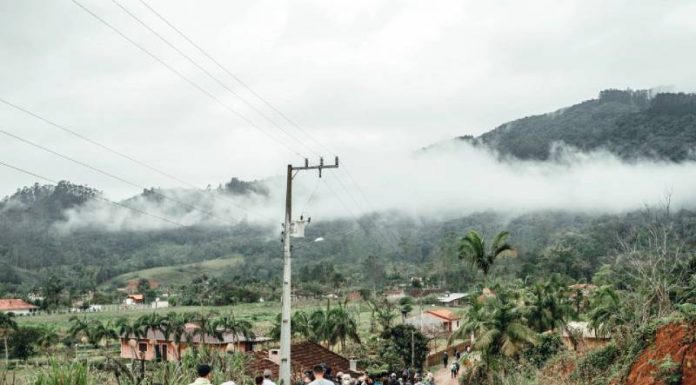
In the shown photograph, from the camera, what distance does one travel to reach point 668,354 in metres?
10.3

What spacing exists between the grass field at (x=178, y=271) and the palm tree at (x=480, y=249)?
120891 mm

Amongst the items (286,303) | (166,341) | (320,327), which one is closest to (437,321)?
(320,327)

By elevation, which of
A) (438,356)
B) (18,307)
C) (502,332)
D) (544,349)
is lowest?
(18,307)

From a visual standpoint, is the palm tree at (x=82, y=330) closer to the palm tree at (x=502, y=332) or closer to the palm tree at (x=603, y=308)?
the palm tree at (x=502, y=332)

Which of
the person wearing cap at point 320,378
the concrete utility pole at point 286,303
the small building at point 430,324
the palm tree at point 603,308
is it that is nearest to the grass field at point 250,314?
the small building at point 430,324

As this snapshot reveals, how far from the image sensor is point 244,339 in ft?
147

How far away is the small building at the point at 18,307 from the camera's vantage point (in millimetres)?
91438

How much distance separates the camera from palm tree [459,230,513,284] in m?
29.1

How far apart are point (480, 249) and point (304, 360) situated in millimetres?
9814

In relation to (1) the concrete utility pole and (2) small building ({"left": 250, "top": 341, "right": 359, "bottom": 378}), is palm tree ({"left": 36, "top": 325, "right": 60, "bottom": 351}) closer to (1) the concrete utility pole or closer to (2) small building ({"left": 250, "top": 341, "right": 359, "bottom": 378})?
(2) small building ({"left": 250, "top": 341, "right": 359, "bottom": 378})

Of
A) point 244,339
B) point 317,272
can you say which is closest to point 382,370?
point 244,339

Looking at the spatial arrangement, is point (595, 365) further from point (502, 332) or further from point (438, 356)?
point (438, 356)

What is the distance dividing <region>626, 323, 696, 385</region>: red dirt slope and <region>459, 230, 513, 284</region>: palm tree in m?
17.0

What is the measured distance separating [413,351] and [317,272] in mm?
71841
